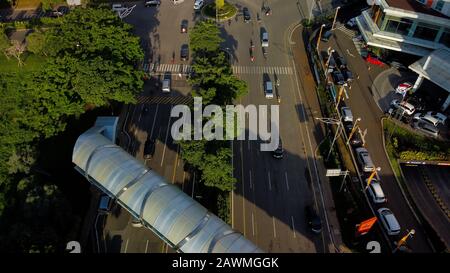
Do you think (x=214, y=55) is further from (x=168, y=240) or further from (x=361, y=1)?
(x=361, y=1)

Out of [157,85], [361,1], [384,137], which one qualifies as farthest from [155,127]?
[361,1]

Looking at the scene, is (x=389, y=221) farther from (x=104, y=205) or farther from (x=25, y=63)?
(x=25, y=63)

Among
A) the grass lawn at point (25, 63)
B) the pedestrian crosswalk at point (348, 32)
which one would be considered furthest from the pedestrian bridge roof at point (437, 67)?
the grass lawn at point (25, 63)

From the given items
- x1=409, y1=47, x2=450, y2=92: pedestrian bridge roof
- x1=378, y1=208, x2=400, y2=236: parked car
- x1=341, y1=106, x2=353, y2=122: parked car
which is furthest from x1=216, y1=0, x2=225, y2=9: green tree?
x1=378, y1=208, x2=400, y2=236: parked car

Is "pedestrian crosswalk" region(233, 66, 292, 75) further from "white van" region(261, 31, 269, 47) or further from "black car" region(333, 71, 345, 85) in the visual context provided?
"black car" region(333, 71, 345, 85)

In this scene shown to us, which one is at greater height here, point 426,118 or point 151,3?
point 151,3

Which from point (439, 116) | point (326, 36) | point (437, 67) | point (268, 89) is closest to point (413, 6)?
point (437, 67)
